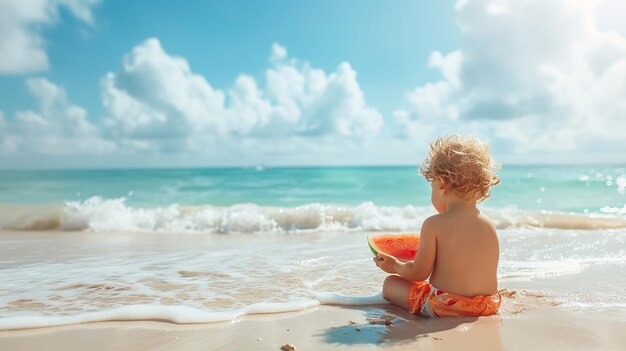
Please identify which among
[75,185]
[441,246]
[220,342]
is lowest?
[220,342]

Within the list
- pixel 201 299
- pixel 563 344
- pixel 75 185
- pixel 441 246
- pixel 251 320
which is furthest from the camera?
pixel 75 185

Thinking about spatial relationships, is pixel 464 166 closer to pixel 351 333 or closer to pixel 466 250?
pixel 466 250

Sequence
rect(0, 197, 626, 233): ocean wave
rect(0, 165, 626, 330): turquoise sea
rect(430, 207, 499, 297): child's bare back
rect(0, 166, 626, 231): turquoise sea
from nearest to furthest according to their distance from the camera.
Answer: rect(430, 207, 499, 297): child's bare back < rect(0, 165, 626, 330): turquoise sea < rect(0, 197, 626, 233): ocean wave < rect(0, 166, 626, 231): turquoise sea

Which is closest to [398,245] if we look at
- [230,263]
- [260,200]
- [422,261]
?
[422,261]

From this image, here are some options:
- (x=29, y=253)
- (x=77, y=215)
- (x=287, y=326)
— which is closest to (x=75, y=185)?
(x=77, y=215)

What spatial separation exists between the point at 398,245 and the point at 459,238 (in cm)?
96

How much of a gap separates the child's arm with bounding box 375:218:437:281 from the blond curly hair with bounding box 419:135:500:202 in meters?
0.29

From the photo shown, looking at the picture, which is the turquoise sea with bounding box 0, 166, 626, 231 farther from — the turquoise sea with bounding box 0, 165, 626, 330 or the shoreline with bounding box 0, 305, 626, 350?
the shoreline with bounding box 0, 305, 626, 350

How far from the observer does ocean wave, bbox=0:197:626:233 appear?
9.99m

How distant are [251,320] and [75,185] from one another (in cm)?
2947

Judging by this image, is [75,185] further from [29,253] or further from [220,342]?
[220,342]

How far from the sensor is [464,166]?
2.97 metres

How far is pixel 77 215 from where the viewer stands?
34.0 feet

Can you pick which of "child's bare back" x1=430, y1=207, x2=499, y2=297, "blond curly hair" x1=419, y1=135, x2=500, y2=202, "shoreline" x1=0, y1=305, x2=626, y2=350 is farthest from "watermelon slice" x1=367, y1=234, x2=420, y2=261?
"blond curly hair" x1=419, y1=135, x2=500, y2=202
